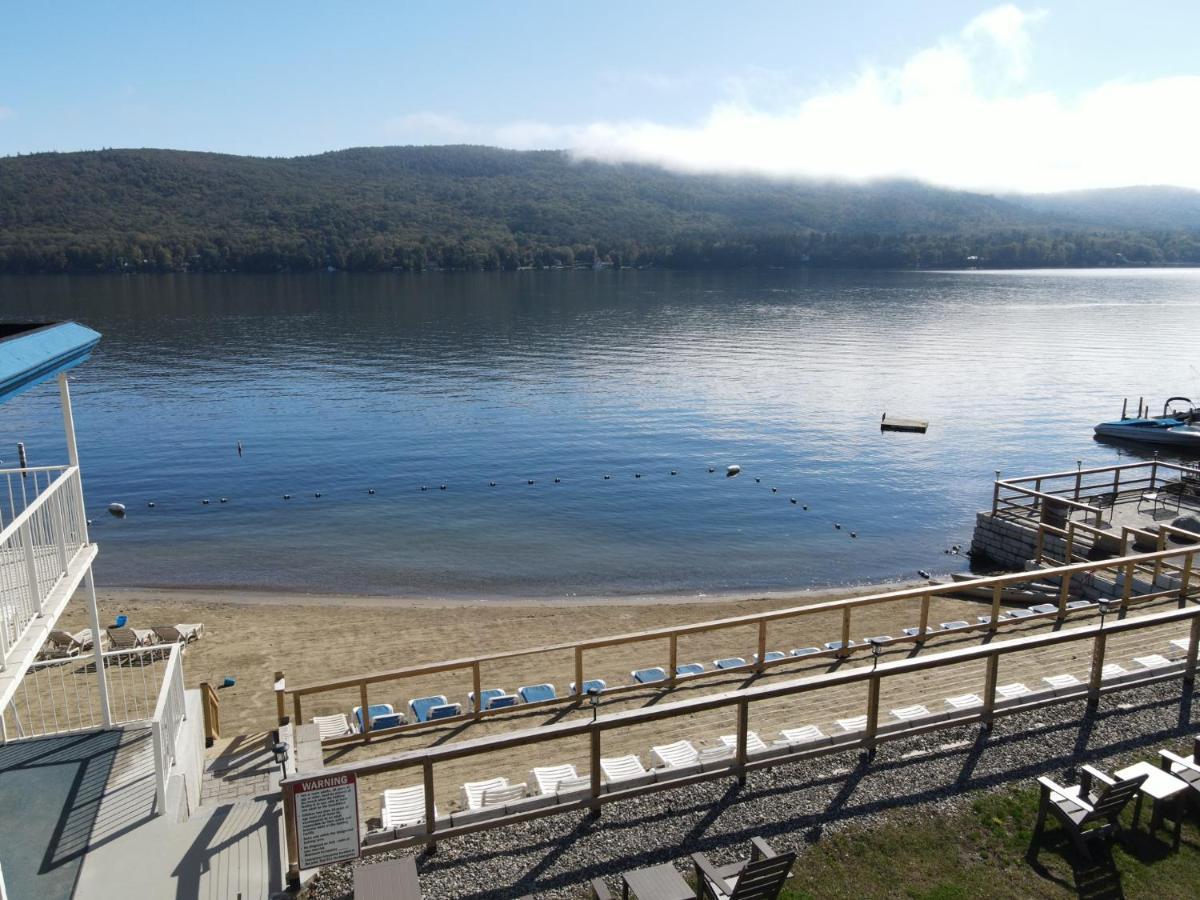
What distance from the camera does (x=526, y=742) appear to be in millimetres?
7801

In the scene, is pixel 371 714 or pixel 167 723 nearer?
pixel 167 723

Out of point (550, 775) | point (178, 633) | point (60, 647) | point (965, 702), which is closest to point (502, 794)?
point (550, 775)

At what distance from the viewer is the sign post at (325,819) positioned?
7.05m

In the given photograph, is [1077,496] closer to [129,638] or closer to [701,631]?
[701,631]

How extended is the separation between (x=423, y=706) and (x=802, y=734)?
6931mm

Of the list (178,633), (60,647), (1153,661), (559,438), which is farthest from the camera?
(559,438)

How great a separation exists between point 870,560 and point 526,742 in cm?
2428

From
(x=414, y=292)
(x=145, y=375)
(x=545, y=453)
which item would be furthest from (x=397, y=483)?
(x=414, y=292)

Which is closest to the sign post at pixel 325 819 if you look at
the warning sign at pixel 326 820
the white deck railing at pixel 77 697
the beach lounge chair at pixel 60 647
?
the warning sign at pixel 326 820

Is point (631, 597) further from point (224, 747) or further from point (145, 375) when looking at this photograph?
point (145, 375)

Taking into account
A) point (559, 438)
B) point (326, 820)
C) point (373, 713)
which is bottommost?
point (559, 438)

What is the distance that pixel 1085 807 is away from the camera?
7621 millimetres

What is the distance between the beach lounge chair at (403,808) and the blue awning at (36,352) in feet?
15.2

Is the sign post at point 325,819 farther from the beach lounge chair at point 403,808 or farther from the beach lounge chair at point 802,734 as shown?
the beach lounge chair at point 802,734
